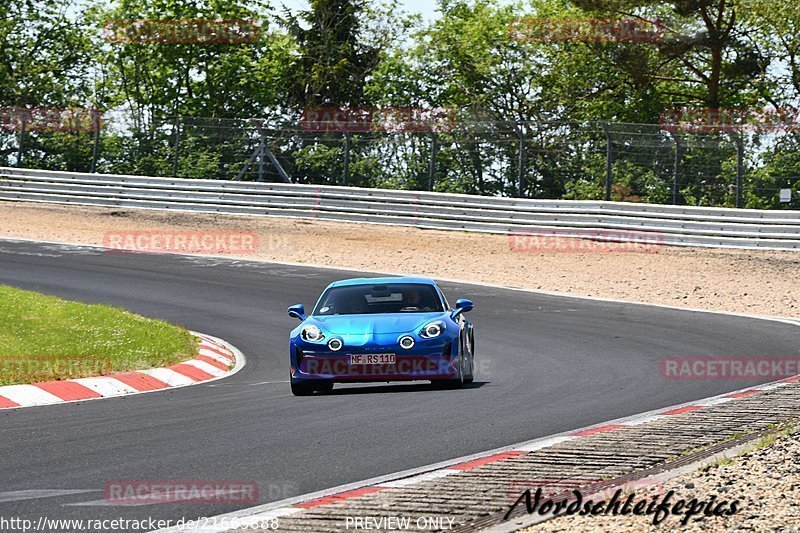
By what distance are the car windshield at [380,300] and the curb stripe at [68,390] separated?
8.62 ft

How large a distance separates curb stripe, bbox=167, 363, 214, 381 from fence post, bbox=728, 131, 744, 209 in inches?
770

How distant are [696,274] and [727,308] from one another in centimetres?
321

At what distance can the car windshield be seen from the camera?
13258 mm

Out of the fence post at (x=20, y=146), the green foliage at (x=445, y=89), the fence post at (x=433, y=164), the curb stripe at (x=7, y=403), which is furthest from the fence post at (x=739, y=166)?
the curb stripe at (x=7, y=403)

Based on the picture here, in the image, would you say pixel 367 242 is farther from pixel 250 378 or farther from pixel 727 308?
pixel 250 378

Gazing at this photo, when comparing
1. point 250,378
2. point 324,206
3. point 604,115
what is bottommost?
point 250,378

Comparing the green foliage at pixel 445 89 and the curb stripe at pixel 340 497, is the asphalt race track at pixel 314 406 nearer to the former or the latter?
the curb stripe at pixel 340 497

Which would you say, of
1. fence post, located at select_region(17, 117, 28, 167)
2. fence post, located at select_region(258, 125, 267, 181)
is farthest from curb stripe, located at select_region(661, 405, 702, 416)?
fence post, located at select_region(17, 117, 28, 167)

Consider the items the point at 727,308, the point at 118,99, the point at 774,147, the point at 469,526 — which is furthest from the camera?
the point at 118,99

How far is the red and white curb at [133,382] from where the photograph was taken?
11.1 meters

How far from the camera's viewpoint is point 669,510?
5863 mm

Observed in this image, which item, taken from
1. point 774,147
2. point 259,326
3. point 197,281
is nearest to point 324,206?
point 197,281

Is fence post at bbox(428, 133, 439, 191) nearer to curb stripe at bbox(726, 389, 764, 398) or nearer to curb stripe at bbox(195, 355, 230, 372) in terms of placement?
curb stripe at bbox(195, 355, 230, 372)

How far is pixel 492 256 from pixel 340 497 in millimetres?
22853
